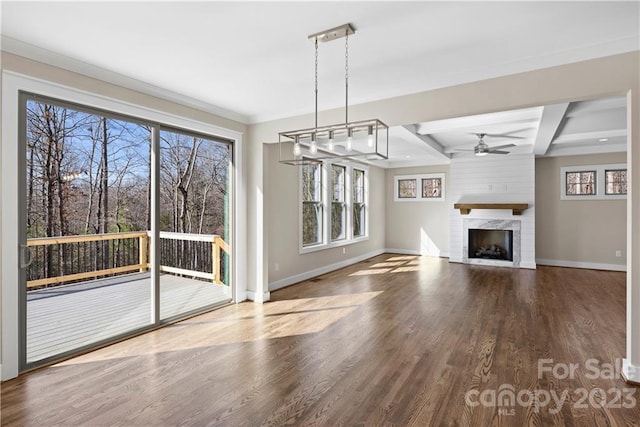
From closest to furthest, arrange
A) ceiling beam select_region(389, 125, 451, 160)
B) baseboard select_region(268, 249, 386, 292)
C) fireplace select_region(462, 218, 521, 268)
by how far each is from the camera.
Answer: ceiling beam select_region(389, 125, 451, 160), baseboard select_region(268, 249, 386, 292), fireplace select_region(462, 218, 521, 268)

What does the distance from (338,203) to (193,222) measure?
154 inches

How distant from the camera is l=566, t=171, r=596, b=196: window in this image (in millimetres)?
7094

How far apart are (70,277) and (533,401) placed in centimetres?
394

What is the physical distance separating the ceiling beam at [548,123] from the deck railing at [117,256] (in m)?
4.31

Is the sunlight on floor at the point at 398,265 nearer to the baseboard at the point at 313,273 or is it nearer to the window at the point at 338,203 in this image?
Answer: the baseboard at the point at 313,273

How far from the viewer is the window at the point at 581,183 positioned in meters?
7.09

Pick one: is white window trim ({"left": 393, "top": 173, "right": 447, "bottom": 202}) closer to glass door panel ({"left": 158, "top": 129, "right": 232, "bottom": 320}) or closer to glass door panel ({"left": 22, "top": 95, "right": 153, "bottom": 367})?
glass door panel ({"left": 158, "top": 129, "right": 232, "bottom": 320})

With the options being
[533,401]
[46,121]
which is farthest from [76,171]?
[533,401]

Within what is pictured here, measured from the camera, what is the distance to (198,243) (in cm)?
427

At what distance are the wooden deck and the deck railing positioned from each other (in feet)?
0.36

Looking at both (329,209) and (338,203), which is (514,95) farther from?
(338,203)

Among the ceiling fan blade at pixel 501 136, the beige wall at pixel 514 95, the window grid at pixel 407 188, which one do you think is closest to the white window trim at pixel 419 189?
the window grid at pixel 407 188

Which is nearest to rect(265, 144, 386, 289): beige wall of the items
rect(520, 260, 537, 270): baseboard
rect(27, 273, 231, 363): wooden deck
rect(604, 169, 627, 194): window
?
rect(27, 273, 231, 363): wooden deck

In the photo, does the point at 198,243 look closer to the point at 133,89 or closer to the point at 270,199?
the point at 270,199
